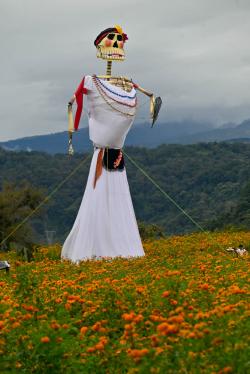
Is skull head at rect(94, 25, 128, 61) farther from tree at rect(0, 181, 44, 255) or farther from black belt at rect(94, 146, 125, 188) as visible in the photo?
tree at rect(0, 181, 44, 255)

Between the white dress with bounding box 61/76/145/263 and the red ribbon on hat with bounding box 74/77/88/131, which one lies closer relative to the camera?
the red ribbon on hat with bounding box 74/77/88/131

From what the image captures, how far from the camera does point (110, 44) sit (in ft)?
50.5

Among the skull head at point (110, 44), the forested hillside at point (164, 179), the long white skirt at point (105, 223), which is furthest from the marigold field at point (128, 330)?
the forested hillside at point (164, 179)

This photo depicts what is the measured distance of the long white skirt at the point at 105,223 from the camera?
14836 millimetres

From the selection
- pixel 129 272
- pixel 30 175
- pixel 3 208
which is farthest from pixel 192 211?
pixel 129 272

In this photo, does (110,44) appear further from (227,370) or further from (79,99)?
(227,370)

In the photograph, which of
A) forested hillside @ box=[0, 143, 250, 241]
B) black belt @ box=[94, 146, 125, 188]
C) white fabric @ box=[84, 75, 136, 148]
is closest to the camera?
white fabric @ box=[84, 75, 136, 148]

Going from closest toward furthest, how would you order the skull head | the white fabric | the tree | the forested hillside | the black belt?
1. the white fabric
2. the black belt
3. the skull head
4. the tree
5. the forested hillside

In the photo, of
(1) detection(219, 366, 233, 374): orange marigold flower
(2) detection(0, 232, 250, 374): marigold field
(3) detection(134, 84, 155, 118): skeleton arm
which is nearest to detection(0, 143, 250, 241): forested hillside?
(3) detection(134, 84, 155, 118): skeleton arm

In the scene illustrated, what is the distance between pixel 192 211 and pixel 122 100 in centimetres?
5398

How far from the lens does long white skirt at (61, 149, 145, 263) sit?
14836mm

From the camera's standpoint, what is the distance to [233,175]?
8275cm

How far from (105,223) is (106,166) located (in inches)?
47.2

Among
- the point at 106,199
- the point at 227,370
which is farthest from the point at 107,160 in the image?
the point at 227,370
